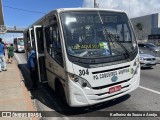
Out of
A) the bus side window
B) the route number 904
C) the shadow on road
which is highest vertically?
the bus side window

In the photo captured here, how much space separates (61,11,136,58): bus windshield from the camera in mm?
6062

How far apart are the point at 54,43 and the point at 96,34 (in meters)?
1.30

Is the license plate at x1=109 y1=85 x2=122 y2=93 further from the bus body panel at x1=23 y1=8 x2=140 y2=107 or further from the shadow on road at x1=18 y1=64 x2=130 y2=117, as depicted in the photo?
the shadow on road at x1=18 y1=64 x2=130 y2=117

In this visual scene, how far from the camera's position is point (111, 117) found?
583 cm

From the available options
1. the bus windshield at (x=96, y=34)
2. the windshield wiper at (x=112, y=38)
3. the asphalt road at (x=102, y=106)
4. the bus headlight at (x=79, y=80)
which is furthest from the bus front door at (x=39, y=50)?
the bus headlight at (x=79, y=80)

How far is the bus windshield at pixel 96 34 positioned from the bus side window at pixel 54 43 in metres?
0.44

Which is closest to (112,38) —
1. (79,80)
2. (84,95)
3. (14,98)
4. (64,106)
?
(79,80)

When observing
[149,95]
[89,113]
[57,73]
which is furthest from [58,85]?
[149,95]

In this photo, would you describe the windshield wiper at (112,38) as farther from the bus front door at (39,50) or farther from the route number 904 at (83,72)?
the bus front door at (39,50)

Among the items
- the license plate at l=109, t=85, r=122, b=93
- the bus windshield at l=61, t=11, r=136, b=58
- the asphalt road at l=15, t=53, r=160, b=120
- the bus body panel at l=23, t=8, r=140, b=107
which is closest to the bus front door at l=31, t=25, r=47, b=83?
the asphalt road at l=15, t=53, r=160, b=120

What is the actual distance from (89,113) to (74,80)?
44.1 inches

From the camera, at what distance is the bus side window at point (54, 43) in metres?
6.37

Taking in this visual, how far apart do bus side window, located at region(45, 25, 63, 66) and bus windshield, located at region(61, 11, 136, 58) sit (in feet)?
1.44

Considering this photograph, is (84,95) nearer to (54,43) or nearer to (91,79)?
(91,79)
